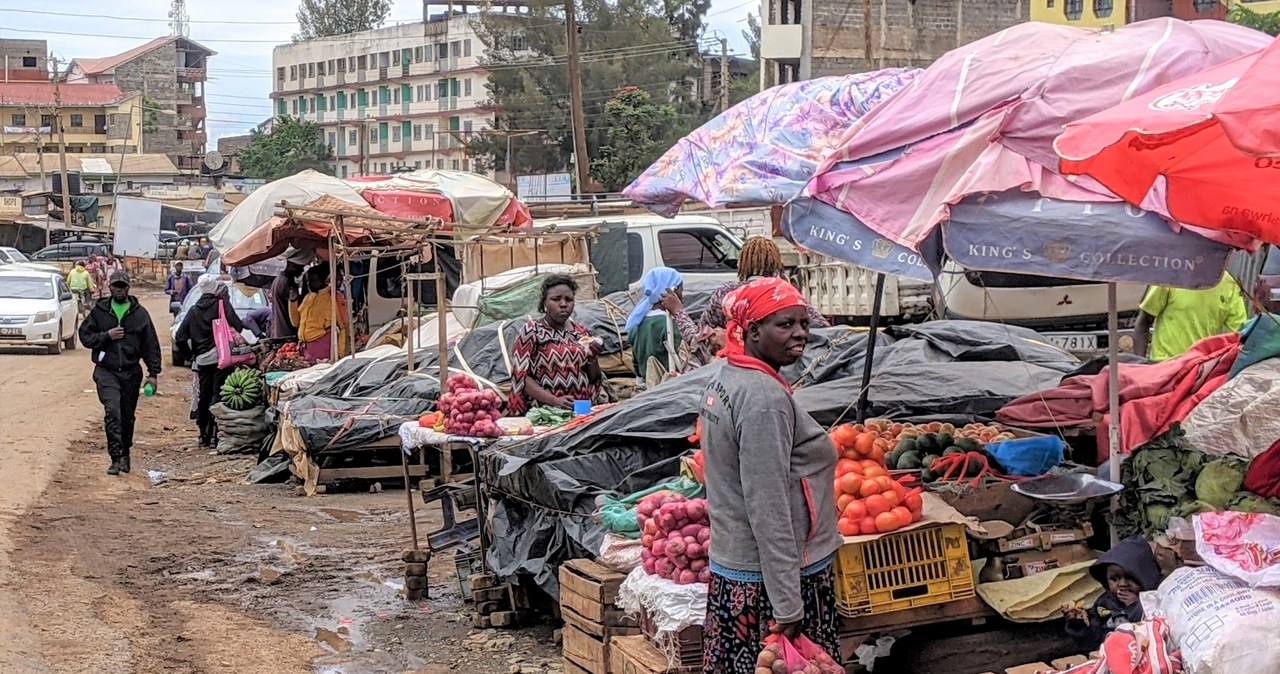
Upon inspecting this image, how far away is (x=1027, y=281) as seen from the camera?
1315 centimetres

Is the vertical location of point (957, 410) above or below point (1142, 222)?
A: below

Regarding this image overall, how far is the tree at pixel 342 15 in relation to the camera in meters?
102

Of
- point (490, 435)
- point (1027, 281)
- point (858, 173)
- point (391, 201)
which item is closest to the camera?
point (858, 173)

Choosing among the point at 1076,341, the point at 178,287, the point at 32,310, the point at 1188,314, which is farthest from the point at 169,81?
the point at 1188,314

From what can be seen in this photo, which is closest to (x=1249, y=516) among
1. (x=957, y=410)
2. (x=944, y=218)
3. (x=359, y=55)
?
(x=944, y=218)

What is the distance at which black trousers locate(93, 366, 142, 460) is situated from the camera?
46.7ft

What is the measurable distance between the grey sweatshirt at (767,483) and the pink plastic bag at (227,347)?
13015mm

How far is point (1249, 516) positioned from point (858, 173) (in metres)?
2.06

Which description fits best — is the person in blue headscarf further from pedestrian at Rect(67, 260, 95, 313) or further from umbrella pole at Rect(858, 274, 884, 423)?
pedestrian at Rect(67, 260, 95, 313)

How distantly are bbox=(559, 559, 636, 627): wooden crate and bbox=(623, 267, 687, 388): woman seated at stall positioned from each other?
3.35m

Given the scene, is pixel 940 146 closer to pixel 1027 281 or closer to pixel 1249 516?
pixel 1249 516

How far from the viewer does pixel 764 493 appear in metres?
4.41

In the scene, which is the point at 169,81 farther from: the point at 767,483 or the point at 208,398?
the point at 767,483

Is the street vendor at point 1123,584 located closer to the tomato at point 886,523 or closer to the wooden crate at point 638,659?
the tomato at point 886,523
